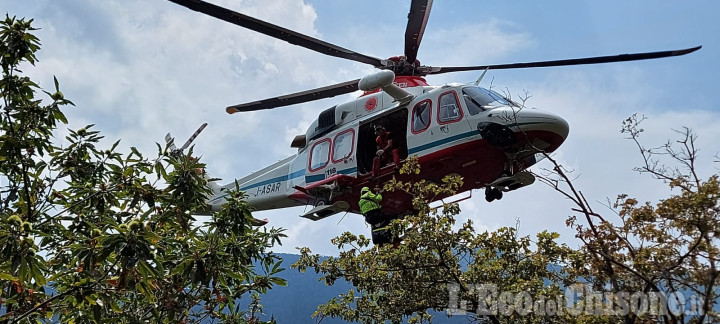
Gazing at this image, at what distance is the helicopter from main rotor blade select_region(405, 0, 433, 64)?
24mm

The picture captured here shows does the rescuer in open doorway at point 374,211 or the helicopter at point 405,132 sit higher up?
the helicopter at point 405,132

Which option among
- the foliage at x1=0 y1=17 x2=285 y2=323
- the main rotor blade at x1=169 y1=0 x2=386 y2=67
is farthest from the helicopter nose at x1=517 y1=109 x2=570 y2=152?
the foliage at x1=0 y1=17 x2=285 y2=323

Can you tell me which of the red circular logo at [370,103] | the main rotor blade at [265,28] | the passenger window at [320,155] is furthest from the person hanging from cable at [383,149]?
the main rotor blade at [265,28]

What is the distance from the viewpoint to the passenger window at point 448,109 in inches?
453

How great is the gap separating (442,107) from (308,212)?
3785 mm

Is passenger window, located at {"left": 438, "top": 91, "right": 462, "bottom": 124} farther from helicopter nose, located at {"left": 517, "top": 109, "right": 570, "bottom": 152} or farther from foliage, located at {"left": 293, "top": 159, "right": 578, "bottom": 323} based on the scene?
foliage, located at {"left": 293, "top": 159, "right": 578, "bottom": 323}

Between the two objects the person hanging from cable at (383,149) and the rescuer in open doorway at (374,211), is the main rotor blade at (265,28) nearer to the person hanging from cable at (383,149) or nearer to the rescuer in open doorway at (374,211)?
the person hanging from cable at (383,149)

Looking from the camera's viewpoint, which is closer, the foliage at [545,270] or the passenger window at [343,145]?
the foliage at [545,270]

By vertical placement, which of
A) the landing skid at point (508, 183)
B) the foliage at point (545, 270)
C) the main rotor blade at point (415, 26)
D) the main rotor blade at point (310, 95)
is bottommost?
the foliage at point (545, 270)

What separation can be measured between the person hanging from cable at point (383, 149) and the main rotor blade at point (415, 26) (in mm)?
2365

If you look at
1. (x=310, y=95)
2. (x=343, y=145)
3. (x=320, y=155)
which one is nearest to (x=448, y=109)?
(x=343, y=145)

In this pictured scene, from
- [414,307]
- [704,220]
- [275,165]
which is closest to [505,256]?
[414,307]

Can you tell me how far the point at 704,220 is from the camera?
4555 millimetres

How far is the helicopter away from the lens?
35.8 ft
